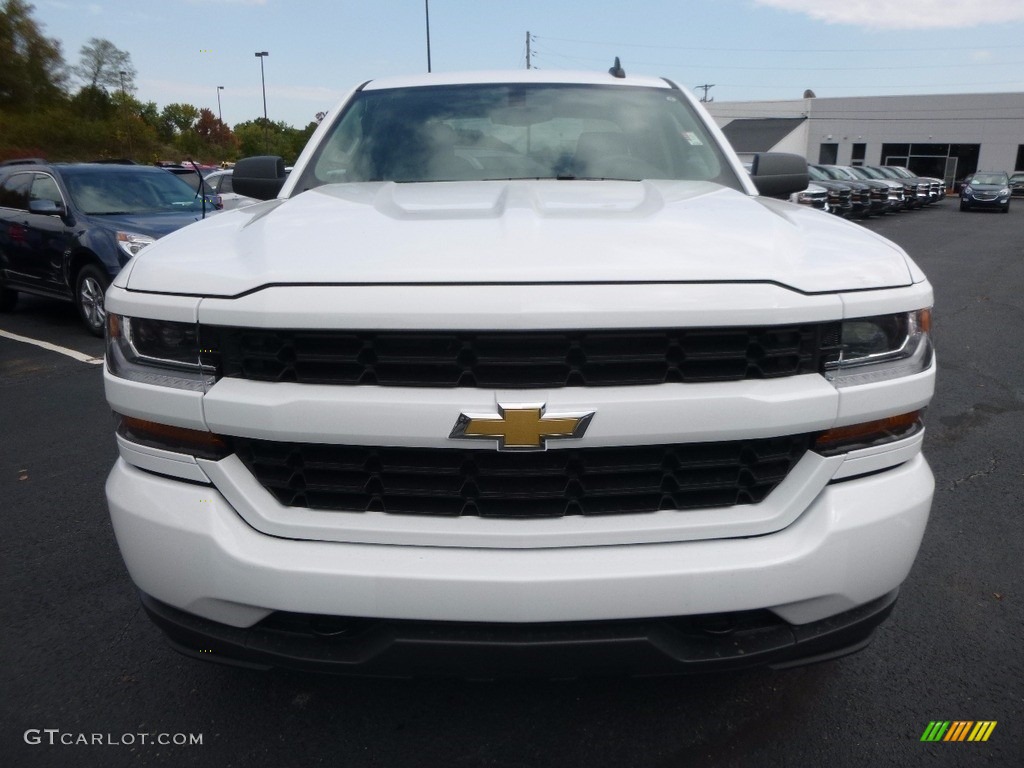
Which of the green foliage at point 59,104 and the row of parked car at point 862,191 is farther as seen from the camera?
the green foliage at point 59,104

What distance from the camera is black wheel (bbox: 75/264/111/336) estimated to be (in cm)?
785

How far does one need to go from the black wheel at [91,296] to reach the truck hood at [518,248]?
249 inches

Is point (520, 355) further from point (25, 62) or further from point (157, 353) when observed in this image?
point (25, 62)

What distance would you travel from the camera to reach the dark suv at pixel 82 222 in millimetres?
7777

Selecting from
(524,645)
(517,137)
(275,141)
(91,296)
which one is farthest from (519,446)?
(275,141)

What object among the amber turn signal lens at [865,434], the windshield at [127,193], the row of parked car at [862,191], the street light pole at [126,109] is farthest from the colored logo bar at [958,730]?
the street light pole at [126,109]

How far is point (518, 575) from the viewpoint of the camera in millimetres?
1680

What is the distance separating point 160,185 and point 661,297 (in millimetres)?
8834

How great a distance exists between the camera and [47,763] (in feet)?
6.89

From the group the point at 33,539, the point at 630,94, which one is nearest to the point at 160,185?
the point at 33,539

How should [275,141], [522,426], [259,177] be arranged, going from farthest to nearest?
1. [275,141]
2. [259,177]
3. [522,426]

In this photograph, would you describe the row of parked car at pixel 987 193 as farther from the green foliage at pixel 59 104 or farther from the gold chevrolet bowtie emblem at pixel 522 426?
the gold chevrolet bowtie emblem at pixel 522 426

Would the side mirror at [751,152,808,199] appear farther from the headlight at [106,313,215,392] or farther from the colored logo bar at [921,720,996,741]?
the headlight at [106,313,215,392]

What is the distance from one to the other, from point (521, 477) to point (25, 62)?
5497 centimetres
